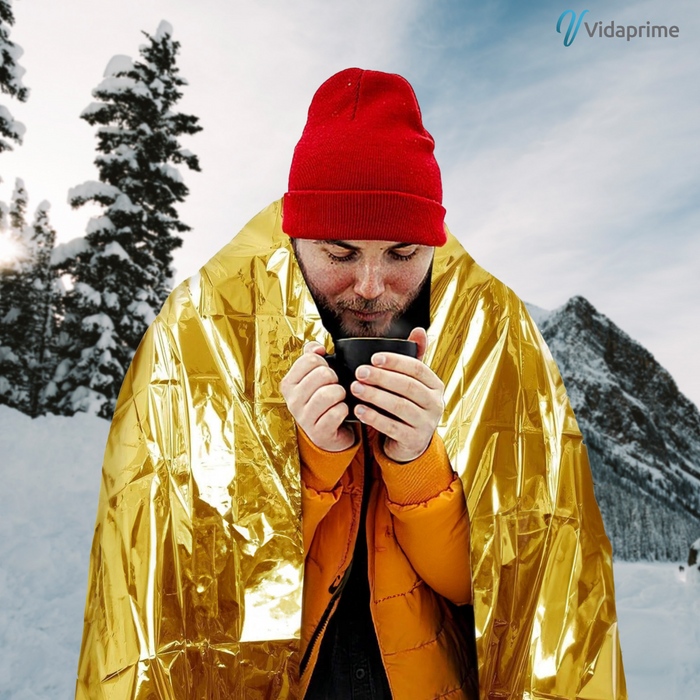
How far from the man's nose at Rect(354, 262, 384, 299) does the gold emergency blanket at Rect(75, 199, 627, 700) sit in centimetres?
16

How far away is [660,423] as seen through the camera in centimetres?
439

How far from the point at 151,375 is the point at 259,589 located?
55 cm

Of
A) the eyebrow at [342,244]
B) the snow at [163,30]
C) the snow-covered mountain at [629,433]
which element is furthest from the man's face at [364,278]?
the snow at [163,30]

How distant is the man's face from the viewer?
1209 mm

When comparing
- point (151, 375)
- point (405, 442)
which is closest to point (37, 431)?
point (151, 375)

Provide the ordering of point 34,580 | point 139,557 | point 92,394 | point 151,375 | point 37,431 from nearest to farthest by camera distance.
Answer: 1. point 139,557
2. point 151,375
3. point 34,580
4. point 37,431
5. point 92,394

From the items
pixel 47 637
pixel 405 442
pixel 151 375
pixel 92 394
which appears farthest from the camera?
pixel 92 394

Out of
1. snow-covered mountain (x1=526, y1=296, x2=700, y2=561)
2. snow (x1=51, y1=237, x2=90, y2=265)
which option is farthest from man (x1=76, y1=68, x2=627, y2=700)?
snow (x1=51, y1=237, x2=90, y2=265)

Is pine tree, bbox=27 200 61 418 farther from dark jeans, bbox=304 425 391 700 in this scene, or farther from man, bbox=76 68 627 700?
dark jeans, bbox=304 425 391 700

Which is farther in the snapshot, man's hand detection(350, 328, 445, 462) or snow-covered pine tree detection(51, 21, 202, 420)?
snow-covered pine tree detection(51, 21, 202, 420)

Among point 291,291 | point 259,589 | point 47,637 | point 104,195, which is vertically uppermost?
point 104,195

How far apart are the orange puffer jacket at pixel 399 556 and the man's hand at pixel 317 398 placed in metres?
0.09

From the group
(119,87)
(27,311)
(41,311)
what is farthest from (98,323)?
(119,87)

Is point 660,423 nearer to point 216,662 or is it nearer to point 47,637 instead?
point 216,662
